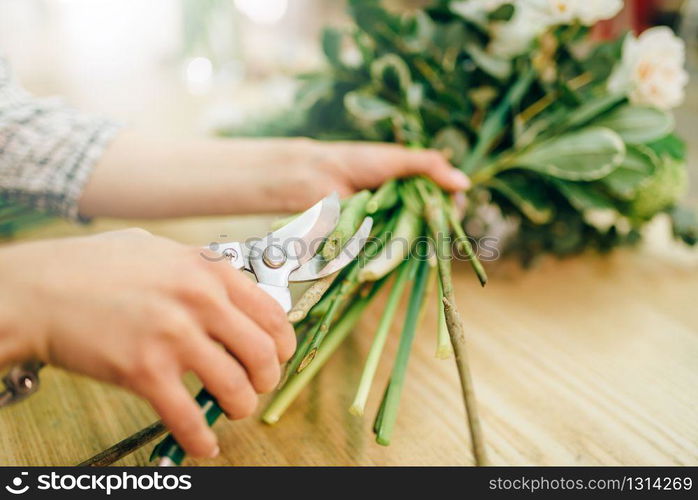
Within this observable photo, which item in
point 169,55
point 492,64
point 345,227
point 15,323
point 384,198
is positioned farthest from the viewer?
point 169,55

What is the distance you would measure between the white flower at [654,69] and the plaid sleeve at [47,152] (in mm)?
516


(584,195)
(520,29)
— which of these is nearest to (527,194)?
(584,195)

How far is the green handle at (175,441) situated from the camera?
28 cm

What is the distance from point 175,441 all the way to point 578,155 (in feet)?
1.37

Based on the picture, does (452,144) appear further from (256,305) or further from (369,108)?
(256,305)

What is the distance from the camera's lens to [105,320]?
9.8 inches

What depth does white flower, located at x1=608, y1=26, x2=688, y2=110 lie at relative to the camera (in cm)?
52

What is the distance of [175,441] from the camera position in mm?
280

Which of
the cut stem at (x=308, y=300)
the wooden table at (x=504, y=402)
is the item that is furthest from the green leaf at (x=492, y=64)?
the cut stem at (x=308, y=300)

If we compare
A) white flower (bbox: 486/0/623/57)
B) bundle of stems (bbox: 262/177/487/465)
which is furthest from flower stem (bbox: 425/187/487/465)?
white flower (bbox: 486/0/623/57)

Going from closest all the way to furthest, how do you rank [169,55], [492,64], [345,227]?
[345,227] < [492,64] < [169,55]

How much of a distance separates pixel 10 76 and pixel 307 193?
0.90ft

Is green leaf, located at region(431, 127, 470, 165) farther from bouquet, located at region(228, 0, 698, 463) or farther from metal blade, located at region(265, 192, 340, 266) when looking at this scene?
metal blade, located at region(265, 192, 340, 266)
